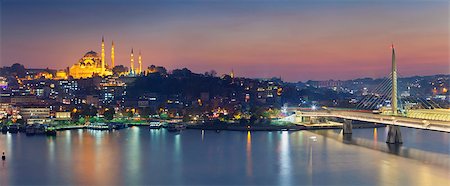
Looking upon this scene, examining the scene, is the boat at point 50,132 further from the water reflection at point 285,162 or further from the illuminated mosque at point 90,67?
the illuminated mosque at point 90,67

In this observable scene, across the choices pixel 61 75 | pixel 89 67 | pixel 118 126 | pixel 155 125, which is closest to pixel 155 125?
pixel 155 125

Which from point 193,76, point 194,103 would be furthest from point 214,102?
point 193,76

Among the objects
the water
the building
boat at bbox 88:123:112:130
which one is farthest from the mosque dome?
the water

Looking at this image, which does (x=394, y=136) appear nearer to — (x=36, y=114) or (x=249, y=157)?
(x=249, y=157)

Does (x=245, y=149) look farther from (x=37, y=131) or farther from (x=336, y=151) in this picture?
(x=37, y=131)

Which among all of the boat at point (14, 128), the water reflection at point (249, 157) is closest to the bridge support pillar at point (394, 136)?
the water reflection at point (249, 157)

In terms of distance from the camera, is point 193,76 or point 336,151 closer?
point 336,151
